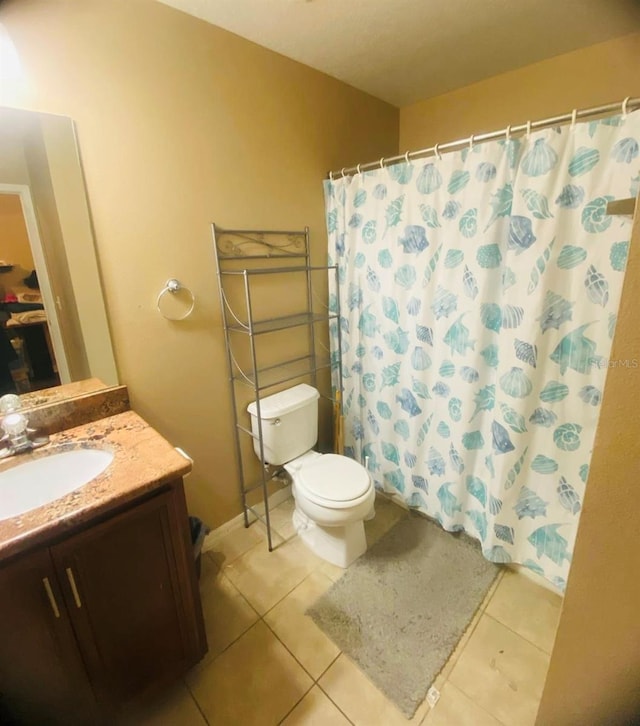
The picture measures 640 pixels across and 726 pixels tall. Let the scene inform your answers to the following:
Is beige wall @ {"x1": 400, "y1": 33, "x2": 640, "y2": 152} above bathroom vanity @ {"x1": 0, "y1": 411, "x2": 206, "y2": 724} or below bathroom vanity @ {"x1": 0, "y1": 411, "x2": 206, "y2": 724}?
above

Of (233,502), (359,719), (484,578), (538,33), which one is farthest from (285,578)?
(538,33)

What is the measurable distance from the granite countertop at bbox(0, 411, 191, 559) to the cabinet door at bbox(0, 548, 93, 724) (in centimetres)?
7

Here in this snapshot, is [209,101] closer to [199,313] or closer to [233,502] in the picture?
[199,313]

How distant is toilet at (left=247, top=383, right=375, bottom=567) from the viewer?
155 centimetres

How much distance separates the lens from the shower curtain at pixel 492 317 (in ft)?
3.91

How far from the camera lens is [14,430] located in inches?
44.3

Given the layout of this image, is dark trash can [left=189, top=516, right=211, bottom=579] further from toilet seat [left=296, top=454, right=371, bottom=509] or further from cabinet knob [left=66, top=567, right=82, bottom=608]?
cabinet knob [left=66, top=567, right=82, bottom=608]

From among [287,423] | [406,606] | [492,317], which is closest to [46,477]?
[287,423]

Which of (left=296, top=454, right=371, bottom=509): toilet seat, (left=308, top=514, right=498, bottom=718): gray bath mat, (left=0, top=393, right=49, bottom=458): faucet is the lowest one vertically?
(left=308, top=514, right=498, bottom=718): gray bath mat

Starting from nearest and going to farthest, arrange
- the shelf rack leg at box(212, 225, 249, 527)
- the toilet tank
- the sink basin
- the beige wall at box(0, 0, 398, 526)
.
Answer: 1. the sink basin
2. the beige wall at box(0, 0, 398, 526)
3. the shelf rack leg at box(212, 225, 249, 527)
4. the toilet tank

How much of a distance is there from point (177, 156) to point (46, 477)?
129cm

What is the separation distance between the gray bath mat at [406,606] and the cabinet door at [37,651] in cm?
86

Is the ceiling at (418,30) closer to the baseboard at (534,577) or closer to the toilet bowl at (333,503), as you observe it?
the toilet bowl at (333,503)

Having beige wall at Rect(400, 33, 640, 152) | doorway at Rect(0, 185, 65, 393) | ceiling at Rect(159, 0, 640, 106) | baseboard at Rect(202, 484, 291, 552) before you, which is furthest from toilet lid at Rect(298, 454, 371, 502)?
beige wall at Rect(400, 33, 640, 152)
